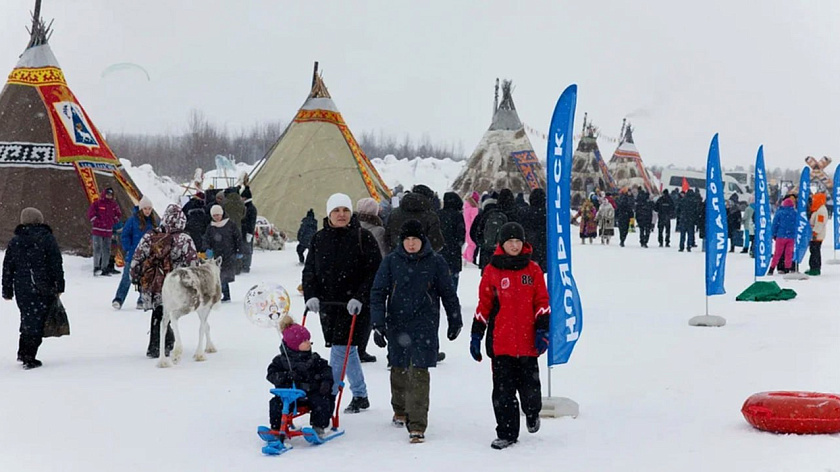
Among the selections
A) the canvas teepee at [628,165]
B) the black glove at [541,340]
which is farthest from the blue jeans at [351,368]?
the canvas teepee at [628,165]

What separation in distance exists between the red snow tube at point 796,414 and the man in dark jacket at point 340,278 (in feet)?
8.46

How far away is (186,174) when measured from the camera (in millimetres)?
63844

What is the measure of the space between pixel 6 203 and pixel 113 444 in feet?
42.7

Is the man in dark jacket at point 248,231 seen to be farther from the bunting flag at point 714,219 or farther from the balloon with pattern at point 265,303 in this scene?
the balloon with pattern at point 265,303

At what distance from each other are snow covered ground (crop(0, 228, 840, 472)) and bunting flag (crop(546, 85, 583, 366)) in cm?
59

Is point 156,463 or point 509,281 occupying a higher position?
point 509,281

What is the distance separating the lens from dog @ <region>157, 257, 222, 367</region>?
26.3 ft

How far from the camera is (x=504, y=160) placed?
3334 cm

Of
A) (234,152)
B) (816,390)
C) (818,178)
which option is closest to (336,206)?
(816,390)

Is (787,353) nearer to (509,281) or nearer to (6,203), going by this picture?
(509,281)

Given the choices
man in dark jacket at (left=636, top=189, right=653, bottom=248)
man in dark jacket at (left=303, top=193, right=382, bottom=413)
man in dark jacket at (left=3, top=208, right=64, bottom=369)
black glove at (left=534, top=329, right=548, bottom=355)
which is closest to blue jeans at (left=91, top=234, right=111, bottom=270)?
man in dark jacket at (left=3, top=208, right=64, bottom=369)

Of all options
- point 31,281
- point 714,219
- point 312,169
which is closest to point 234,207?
point 31,281

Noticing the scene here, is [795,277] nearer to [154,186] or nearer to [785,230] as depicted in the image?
[785,230]

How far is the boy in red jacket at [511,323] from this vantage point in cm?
532
